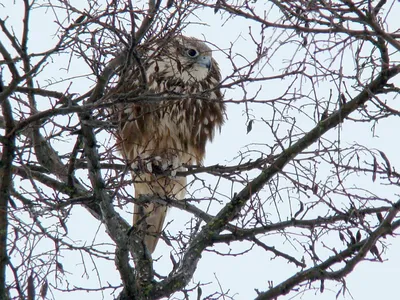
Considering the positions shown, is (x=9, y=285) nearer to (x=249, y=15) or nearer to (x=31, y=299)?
(x=31, y=299)

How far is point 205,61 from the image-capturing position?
6.64m

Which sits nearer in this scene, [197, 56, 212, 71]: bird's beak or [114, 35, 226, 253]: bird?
[114, 35, 226, 253]: bird

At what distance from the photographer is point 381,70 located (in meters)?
3.67

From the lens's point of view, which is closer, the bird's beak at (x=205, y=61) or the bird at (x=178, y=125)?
the bird at (x=178, y=125)

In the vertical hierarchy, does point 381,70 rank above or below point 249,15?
below

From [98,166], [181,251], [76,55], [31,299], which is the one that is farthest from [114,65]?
[181,251]

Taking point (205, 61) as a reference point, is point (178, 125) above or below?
below

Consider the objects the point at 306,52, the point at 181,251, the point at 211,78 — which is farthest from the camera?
the point at 211,78

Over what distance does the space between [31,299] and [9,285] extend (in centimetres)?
37

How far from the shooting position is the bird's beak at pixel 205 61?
6574mm

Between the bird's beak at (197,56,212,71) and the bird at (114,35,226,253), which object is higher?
the bird's beak at (197,56,212,71)

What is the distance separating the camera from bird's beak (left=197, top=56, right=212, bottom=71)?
259 inches

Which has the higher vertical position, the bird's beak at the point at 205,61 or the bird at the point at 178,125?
the bird's beak at the point at 205,61

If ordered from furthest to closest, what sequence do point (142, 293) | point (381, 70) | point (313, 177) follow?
point (142, 293) → point (313, 177) → point (381, 70)
